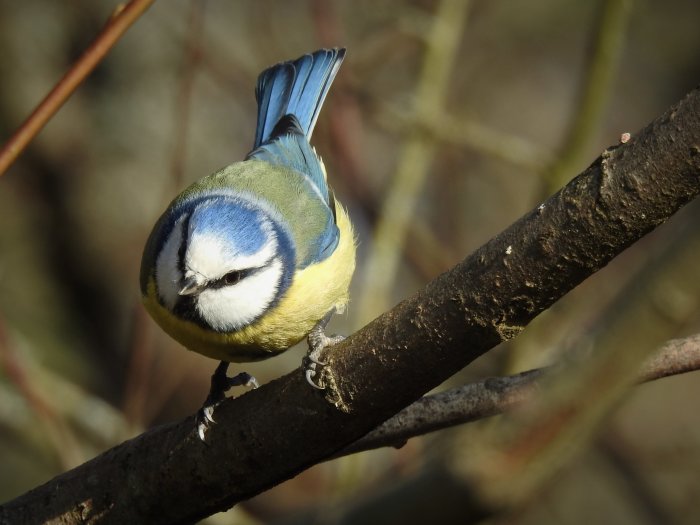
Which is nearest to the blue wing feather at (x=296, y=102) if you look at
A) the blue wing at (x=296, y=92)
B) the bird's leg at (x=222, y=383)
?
the blue wing at (x=296, y=92)

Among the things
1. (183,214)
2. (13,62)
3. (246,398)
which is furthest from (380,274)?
(13,62)

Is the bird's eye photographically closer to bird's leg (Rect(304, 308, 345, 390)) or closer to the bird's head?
the bird's head

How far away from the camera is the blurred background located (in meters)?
3.27

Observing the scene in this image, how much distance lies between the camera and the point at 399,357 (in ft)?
5.00

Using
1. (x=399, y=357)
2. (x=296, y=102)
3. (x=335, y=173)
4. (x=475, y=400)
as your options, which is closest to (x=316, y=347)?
(x=475, y=400)

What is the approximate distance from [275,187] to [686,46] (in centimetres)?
377

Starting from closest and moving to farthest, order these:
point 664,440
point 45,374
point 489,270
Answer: point 489,270, point 45,374, point 664,440

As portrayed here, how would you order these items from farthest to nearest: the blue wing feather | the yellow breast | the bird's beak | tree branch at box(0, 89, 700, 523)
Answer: the blue wing feather → the yellow breast → the bird's beak → tree branch at box(0, 89, 700, 523)

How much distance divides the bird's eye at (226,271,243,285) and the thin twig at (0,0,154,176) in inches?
32.6

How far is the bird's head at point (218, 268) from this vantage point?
2.14 meters

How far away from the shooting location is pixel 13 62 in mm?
4559

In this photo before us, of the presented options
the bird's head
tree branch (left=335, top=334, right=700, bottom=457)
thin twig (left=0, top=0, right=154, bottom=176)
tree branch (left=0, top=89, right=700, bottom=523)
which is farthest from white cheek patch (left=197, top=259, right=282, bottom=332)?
thin twig (left=0, top=0, right=154, bottom=176)

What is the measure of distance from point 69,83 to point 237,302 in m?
0.90

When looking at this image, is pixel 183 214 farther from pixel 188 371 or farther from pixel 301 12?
pixel 301 12
